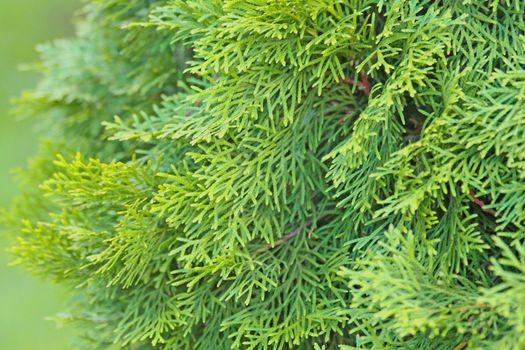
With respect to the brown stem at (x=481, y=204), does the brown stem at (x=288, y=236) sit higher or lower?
higher

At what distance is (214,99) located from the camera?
1359mm

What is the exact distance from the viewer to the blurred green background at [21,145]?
3.69 metres

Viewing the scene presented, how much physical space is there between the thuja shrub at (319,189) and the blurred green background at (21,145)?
208cm

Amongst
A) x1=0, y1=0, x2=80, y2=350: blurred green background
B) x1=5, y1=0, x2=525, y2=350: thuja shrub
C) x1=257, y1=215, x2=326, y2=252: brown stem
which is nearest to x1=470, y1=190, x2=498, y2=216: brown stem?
x1=5, y1=0, x2=525, y2=350: thuja shrub

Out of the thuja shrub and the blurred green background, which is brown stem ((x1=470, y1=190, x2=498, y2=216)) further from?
the blurred green background

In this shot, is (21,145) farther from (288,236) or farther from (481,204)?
(481,204)

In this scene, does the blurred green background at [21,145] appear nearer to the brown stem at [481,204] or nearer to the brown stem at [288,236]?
the brown stem at [288,236]

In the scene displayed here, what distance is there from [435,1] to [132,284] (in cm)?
97

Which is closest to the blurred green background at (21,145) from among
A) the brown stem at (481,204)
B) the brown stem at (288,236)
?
the brown stem at (288,236)

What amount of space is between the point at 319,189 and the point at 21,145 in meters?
4.23

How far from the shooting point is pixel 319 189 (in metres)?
1.46

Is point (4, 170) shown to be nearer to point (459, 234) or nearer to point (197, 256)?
point (197, 256)

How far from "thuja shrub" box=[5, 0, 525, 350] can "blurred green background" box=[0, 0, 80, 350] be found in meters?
2.08

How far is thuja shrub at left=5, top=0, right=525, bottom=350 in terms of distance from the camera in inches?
47.8
